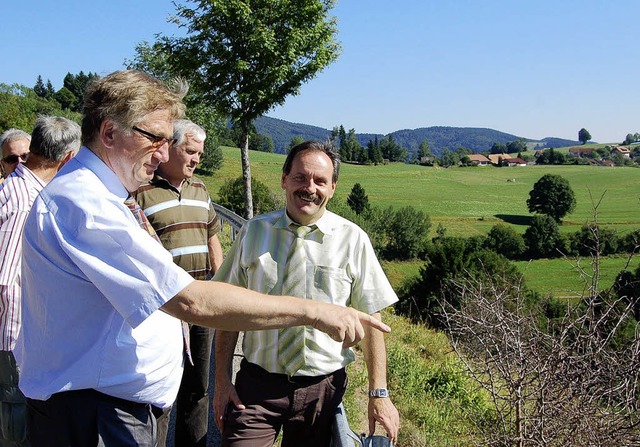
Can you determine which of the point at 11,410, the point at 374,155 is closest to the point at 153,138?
the point at 11,410

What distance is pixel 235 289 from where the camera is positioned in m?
1.65

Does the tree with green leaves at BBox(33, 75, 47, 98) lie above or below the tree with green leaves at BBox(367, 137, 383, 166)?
above

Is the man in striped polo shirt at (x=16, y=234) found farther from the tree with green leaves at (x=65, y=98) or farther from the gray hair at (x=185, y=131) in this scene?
the tree with green leaves at (x=65, y=98)

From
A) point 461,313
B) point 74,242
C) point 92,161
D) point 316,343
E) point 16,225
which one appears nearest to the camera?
point 74,242

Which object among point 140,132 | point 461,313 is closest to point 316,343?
point 140,132

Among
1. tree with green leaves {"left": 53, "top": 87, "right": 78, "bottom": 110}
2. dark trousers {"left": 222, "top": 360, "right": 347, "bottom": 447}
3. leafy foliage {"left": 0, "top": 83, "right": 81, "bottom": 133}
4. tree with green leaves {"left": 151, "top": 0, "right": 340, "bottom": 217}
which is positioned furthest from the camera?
tree with green leaves {"left": 53, "top": 87, "right": 78, "bottom": 110}

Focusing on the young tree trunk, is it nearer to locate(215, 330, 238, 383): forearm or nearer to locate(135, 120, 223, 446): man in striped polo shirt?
locate(135, 120, 223, 446): man in striped polo shirt

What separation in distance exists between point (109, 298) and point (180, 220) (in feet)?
6.68

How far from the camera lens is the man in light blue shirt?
160 centimetres

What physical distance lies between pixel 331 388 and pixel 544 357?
2457 mm

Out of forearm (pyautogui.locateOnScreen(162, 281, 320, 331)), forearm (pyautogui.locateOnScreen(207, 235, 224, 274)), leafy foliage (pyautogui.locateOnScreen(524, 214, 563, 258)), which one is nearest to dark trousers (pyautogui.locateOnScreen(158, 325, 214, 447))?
forearm (pyautogui.locateOnScreen(207, 235, 224, 274))

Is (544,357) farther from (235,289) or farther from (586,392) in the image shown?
(235,289)

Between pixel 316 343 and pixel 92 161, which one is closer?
pixel 92 161

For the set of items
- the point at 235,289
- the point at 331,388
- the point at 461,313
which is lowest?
the point at 461,313
